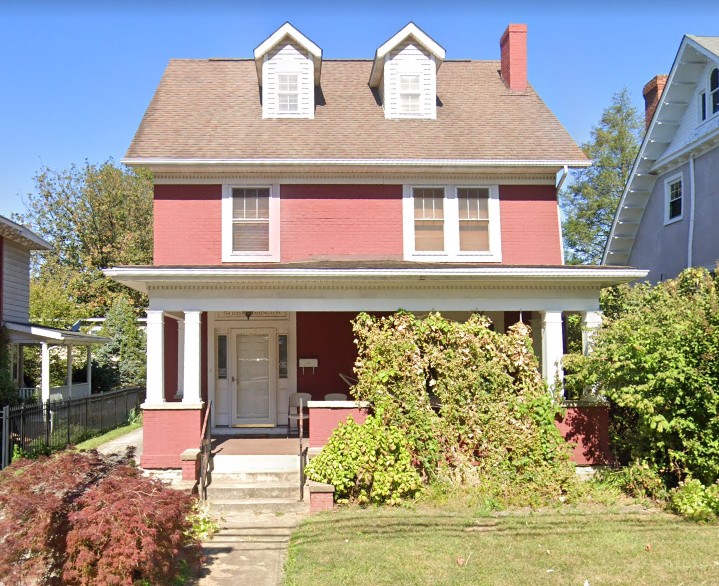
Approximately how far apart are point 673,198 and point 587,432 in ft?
33.1

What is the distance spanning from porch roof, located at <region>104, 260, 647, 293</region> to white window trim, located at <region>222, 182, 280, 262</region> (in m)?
1.94

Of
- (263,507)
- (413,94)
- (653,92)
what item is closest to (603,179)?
(653,92)

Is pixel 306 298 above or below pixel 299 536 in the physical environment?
above

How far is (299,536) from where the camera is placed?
8.56 meters

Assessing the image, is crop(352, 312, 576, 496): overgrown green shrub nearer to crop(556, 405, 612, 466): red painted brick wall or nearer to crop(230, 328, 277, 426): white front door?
crop(556, 405, 612, 466): red painted brick wall

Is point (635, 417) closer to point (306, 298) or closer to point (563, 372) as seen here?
point (563, 372)

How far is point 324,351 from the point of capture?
14609 mm

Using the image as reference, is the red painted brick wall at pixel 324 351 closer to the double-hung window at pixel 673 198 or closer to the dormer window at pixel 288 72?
the dormer window at pixel 288 72

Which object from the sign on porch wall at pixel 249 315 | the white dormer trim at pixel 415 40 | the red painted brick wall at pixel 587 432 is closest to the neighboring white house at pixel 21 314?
the sign on porch wall at pixel 249 315

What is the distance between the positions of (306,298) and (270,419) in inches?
155

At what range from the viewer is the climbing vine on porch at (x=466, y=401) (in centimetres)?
1019

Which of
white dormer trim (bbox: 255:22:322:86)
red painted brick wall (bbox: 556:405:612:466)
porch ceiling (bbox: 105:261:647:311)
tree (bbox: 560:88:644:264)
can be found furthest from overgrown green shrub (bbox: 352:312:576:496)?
tree (bbox: 560:88:644:264)

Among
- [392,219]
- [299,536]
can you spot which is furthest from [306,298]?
[299,536]

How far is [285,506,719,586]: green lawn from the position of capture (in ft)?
23.1
